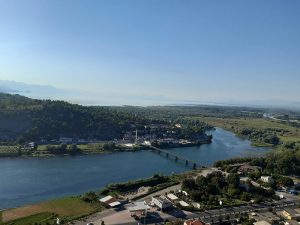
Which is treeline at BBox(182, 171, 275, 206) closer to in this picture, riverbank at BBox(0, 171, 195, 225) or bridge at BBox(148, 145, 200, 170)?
riverbank at BBox(0, 171, 195, 225)

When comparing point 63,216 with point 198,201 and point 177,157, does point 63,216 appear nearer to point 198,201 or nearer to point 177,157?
point 198,201

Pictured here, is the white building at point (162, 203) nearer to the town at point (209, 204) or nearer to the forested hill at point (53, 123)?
the town at point (209, 204)

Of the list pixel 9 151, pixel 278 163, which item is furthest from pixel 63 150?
pixel 278 163

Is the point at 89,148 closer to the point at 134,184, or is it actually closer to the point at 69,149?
the point at 69,149

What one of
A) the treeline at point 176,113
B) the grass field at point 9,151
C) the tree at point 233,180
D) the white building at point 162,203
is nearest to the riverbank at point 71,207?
the white building at point 162,203

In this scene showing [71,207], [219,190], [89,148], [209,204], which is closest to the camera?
[71,207]

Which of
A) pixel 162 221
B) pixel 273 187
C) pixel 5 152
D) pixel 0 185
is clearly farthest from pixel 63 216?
pixel 5 152

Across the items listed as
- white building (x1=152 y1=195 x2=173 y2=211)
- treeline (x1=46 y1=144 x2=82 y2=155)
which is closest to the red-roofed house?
white building (x1=152 y1=195 x2=173 y2=211)
